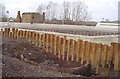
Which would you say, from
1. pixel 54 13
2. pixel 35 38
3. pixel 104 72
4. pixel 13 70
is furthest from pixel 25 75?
pixel 54 13

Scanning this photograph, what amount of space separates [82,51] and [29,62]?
2135 millimetres

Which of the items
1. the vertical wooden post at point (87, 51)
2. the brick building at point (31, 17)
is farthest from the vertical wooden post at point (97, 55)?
the brick building at point (31, 17)

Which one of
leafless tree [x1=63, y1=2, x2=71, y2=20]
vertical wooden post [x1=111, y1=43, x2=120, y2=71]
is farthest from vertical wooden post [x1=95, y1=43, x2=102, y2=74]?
leafless tree [x1=63, y1=2, x2=71, y2=20]

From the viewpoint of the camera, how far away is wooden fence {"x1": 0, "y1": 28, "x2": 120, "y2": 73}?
8.52 m

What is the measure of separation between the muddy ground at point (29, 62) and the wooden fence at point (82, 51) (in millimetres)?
240

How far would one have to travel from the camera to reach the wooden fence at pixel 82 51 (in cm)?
852

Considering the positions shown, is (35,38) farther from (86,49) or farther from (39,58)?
(86,49)

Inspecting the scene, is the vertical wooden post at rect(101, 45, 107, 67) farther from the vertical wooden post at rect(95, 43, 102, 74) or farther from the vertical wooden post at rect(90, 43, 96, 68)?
the vertical wooden post at rect(90, 43, 96, 68)

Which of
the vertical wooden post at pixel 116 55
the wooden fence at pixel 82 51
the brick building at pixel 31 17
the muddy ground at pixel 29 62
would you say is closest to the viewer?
the muddy ground at pixel 29 62

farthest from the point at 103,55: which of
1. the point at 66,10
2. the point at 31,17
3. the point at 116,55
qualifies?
the point at 66,10

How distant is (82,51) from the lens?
9.16m

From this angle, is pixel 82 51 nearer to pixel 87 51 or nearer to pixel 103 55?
pixel 87 51

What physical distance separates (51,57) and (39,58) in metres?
0.56

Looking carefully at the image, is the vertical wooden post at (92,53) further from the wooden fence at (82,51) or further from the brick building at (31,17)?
the brick building at (31,17)
